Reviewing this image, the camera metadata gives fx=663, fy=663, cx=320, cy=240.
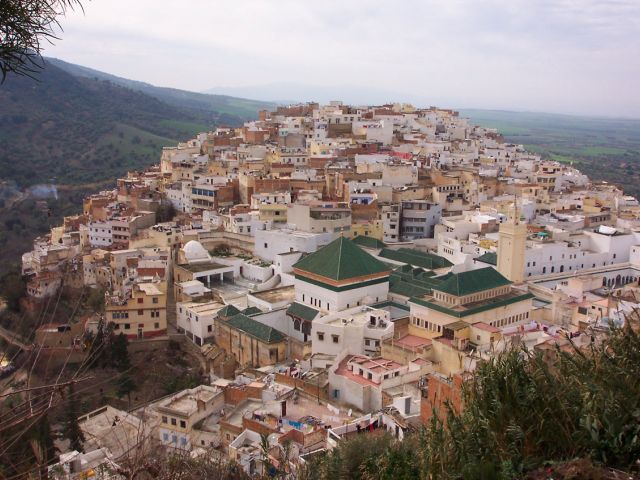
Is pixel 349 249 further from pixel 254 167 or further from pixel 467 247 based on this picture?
pixel 254 167

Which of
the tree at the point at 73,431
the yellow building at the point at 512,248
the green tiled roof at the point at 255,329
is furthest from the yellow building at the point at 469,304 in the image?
the tree at the point at 73,431

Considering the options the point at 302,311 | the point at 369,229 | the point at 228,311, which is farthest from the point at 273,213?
the point at 302,311

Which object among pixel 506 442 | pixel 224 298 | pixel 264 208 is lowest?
pixel 224 298

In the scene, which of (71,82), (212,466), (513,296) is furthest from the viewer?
(71,82)

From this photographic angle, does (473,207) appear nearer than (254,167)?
Yes

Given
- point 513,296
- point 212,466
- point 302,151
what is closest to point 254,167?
point 302,151

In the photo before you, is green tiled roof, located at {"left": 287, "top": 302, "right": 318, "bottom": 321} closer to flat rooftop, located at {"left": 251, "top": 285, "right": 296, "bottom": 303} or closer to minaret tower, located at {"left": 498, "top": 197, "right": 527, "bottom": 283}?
flat rooftop, located at {"left": 251, "top": 285, "right": 296, "bottom": 303}

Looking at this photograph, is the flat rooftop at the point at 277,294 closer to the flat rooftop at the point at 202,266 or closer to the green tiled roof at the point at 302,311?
the green tiled roof at the point at 302,311
